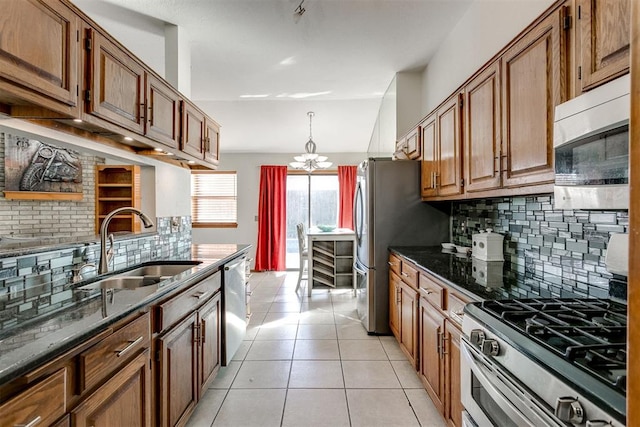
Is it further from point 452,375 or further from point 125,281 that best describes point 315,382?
point 125,281

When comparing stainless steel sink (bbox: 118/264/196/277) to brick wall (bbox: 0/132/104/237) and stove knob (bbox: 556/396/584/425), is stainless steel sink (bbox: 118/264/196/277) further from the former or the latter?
stove knob (bbox: 556/396/584/425)

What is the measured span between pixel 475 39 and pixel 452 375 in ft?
7.99

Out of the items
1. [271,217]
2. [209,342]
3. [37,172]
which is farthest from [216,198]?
[209,342]

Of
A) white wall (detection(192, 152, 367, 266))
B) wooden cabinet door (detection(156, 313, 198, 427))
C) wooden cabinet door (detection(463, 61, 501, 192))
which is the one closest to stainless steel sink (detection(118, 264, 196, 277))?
wooden cabinet door (detection(156, 313, 198, 427))

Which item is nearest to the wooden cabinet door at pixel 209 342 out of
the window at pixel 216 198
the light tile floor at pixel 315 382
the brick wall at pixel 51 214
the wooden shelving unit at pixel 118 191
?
the light tile floor at pixel 315 382

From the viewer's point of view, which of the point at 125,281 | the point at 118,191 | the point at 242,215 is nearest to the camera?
the point at 125,281

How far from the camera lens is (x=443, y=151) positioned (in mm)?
2656

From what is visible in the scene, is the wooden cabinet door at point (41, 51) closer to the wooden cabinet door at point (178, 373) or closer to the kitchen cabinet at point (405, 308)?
the wooden cabinet door at point (178, 373)

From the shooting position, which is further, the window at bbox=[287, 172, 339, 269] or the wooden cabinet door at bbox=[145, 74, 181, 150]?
the window at bbox=[287, 172, 339, 269]

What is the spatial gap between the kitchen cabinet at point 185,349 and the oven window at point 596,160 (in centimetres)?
→ 172

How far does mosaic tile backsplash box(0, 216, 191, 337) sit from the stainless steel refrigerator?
1.76 metres

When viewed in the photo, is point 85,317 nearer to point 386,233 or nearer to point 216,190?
point 386,233

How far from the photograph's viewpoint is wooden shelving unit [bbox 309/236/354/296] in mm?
5094

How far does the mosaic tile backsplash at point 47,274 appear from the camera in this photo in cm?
124
